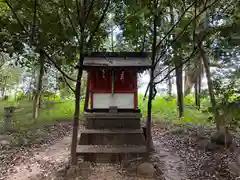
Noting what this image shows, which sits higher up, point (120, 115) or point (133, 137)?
point (120, 115)

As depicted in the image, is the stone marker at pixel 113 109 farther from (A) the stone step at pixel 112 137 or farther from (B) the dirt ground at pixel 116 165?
(B) the dirt ground at pixel 116 165

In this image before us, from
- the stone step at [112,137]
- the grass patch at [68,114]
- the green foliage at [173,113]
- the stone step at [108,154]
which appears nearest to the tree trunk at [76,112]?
the stone step at [108,154]

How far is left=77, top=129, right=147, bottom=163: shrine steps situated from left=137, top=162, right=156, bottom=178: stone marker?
0.63 meters

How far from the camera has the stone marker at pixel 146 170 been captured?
5047 millimetres

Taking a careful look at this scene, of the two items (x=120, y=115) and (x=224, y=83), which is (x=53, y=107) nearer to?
(x=120, y=115)

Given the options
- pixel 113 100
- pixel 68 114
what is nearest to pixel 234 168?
pixel 113 100

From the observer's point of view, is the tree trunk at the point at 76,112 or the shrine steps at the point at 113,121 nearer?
the tree trunk at the point at 76,112

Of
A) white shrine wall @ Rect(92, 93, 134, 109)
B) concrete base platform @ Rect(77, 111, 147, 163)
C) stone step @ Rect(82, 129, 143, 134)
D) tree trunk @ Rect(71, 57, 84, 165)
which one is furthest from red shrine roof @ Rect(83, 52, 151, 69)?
stone step @ Rect(82, 129, 143, 134)

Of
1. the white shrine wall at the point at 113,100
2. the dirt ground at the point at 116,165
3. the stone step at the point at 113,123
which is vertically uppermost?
the white shrine wall at the point at 113,100

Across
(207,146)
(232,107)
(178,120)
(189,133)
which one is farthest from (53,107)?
(232,107)

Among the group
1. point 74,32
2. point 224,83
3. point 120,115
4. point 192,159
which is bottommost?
point 192,159

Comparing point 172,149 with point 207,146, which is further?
point 172,149

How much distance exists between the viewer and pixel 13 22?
4527 mm

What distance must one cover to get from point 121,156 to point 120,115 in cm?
152
